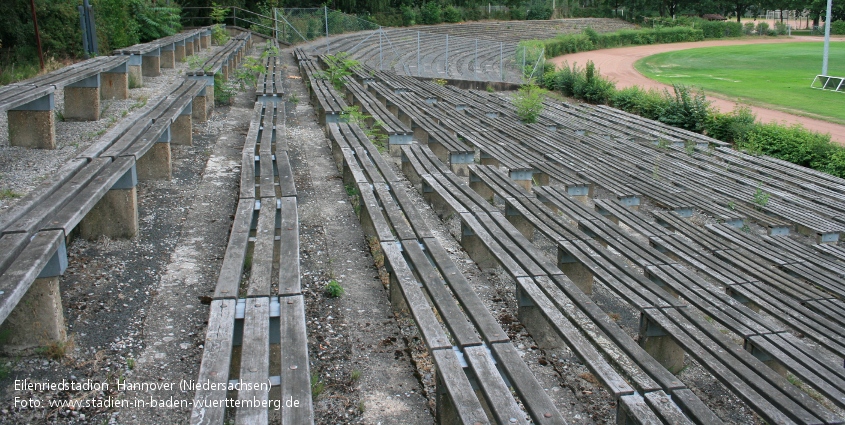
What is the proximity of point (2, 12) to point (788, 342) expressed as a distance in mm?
15205

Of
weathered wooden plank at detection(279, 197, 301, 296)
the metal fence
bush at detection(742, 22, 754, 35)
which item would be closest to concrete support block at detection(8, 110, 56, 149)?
weathered wooden plank at detection(279, 197, 301, 296)

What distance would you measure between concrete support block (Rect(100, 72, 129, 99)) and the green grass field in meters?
21.1

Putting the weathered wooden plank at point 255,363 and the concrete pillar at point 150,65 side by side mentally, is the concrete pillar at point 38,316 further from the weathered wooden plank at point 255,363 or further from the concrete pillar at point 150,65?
the concrete pillar at point 150,65

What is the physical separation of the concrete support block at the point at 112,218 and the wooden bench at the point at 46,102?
137 centimetres

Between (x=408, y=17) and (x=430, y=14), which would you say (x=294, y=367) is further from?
(x=430, y=14)

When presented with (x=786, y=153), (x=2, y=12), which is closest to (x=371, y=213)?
(x=2, y=12)

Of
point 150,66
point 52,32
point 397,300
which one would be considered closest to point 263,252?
point 397,300

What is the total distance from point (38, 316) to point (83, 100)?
240 inches

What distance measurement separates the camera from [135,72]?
1298 cm

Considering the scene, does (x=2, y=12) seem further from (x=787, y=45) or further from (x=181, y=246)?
(x=787, y=45)

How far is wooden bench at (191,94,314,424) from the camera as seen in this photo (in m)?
3.36

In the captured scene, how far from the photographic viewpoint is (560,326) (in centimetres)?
464

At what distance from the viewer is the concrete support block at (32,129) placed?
25.4 feet

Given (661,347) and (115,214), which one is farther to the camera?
(115,214)
